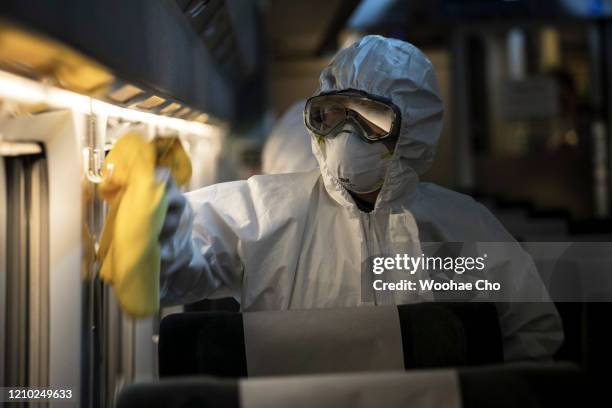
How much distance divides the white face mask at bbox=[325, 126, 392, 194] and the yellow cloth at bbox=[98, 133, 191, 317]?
0.53 m

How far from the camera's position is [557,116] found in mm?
7082

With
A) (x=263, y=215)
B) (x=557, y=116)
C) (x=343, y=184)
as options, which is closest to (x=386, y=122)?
(x=343, y=184)

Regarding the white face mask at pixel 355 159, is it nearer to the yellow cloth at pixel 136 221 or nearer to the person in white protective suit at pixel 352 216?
the person in white protective suit at pixel 352 216

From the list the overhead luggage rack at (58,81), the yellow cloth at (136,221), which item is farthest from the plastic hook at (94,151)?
the yellow cloth at (136,221)

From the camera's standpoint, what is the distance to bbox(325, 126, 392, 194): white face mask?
67.6 inches

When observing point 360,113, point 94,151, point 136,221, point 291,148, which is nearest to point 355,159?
point 360,113

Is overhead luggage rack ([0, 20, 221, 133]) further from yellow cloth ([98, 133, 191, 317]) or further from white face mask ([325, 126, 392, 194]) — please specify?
white face mask ([325, 126, 392, 194])

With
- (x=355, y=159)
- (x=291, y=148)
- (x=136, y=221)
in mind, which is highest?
(x=291, y=148)

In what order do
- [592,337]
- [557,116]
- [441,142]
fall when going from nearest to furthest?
1. [592,337]
2. [441,142]
3. [557,116]

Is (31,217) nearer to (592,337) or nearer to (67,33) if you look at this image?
(67,33)

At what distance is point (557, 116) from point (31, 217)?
629 cm

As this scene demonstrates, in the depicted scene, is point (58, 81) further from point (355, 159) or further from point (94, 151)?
point (355, 159)

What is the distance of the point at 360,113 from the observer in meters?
1.72

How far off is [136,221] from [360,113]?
0.69 metres
